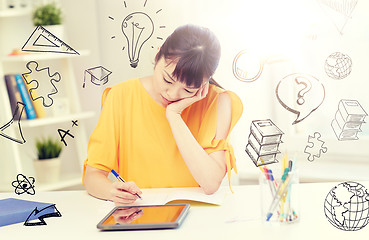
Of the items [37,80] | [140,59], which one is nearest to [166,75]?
[140,59]

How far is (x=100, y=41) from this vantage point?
1437 mm

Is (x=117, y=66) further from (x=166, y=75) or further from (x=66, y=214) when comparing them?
(x=66, y=214)

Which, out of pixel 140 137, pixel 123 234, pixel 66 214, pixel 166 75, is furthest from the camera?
pixel 140 137

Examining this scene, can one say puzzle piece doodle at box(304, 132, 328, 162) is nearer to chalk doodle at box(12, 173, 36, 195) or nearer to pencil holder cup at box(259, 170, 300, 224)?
pencil holder cup at box(259, 170, 300, 224)

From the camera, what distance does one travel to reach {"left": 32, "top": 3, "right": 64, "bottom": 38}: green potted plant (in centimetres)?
146

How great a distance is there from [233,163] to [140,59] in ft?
1.20

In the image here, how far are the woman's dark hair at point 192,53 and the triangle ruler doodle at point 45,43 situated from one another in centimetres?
27

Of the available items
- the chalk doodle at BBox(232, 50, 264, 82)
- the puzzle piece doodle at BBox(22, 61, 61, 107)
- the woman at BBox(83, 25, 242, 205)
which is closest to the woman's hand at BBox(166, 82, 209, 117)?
the woman at BBox(83, 25, 242, 205)

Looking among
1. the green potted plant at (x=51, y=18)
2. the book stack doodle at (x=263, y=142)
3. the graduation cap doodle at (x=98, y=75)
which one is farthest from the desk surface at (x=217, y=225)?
the green potted plant at (x=51, y=18)

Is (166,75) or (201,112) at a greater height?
(166,75)

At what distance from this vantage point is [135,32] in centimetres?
141

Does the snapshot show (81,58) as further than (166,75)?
Yes

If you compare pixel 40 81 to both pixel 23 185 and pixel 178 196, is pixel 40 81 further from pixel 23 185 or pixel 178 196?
pixel 178 196

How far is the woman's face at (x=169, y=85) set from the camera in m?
1.31
